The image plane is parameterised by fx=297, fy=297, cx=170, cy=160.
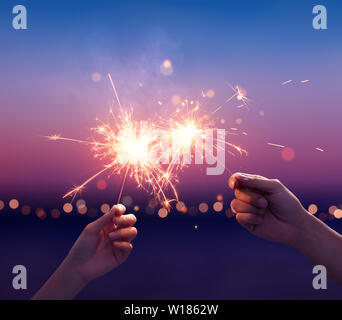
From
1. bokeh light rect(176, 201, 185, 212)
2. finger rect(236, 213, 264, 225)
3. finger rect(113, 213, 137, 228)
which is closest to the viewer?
finger rect(113, 213, 137, 228)

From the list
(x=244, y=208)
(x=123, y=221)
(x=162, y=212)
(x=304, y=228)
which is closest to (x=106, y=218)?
(x=123, y=221)

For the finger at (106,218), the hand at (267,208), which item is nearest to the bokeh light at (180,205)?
the hand at (267,208)

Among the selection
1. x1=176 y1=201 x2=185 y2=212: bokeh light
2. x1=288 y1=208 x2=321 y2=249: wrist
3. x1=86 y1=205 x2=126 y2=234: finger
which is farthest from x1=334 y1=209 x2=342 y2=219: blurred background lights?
x1=86 y1=205 x2=126 y2=234: finger

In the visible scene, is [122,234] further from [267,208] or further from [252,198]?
[267,208]

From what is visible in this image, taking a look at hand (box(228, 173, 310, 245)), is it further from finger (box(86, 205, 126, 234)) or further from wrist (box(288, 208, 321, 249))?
finger (box(86, 205, 126, 234))

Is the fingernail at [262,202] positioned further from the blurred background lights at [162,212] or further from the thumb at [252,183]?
the blurred background lights at [162,212]
